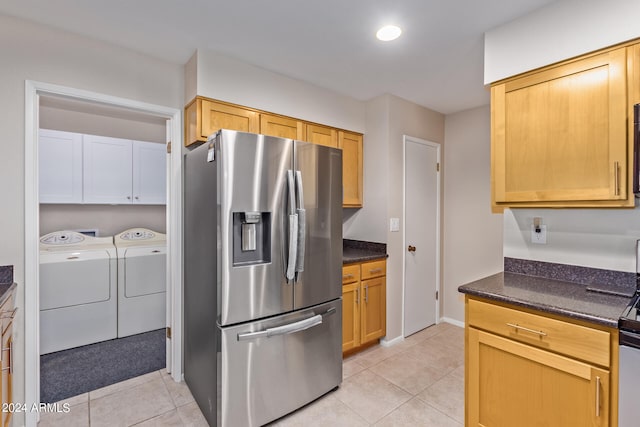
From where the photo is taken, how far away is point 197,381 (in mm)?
2080

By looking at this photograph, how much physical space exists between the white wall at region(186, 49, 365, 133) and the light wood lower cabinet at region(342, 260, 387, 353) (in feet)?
4.61

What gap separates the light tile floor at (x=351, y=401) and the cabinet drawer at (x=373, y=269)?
0.74 metres

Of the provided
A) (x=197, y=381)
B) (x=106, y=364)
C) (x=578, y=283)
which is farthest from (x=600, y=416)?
(x=106, y=364)

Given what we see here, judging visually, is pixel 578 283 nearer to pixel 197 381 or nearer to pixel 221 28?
pixel 197 381

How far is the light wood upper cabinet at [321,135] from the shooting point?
2.78m

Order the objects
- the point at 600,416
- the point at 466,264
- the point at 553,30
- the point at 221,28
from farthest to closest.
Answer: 1. the point at 466,264
2. the point at 221,28
3. the point at 553,30
4. the point at 600,416

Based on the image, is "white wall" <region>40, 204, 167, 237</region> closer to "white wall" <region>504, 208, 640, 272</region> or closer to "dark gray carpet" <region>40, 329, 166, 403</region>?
"dark gray carpet" <region>40, 329, 166, 403</region>

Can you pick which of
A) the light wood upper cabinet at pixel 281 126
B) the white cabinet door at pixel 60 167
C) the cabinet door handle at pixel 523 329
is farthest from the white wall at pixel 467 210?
the white cabinet door at pixel 60 167

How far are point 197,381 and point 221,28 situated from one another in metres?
2.30

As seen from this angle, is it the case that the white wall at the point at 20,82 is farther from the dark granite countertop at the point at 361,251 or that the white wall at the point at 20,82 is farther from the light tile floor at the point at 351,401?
the dark granite countertop at the point at 361,251

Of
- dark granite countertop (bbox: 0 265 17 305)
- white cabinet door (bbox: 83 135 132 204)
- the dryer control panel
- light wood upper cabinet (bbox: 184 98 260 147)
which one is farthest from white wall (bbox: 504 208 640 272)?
white cabinet door (bbox: 83 135 132 204)

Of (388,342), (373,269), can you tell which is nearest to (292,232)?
(373,269)

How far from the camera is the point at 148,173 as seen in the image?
12.0ft

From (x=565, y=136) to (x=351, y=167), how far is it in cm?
180
